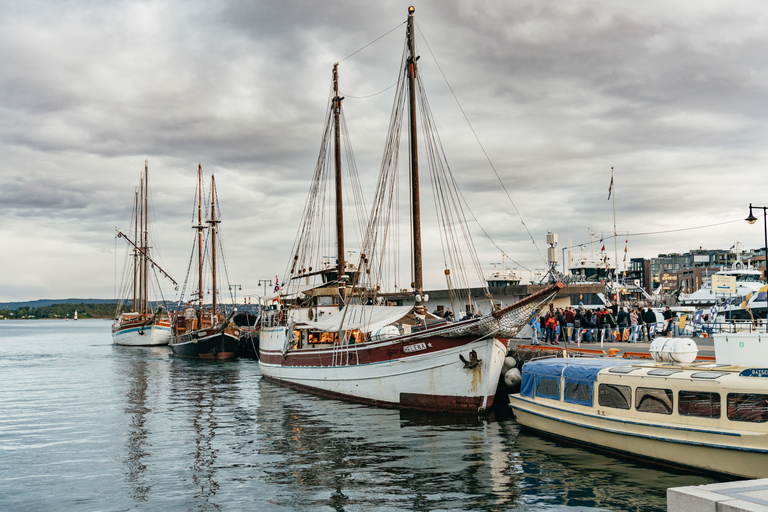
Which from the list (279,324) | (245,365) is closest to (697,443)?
(279,324)

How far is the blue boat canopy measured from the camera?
56.2 ft

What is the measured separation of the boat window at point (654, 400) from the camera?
14797 mm

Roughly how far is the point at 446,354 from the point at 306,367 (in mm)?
10347

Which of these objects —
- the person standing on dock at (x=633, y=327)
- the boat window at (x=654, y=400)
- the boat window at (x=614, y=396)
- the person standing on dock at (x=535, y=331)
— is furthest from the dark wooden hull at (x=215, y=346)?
the boat window at (x=654, y=400)

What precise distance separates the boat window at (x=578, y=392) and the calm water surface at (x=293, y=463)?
1.38 metres

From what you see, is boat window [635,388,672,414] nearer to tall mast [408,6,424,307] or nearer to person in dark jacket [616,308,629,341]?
tall mast [408,6,424,307]

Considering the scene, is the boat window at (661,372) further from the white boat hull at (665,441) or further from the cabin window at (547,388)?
the cabin window at (547,388)

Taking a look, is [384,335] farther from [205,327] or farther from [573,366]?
[205,327]

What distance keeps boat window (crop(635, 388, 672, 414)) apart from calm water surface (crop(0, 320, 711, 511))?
149cm

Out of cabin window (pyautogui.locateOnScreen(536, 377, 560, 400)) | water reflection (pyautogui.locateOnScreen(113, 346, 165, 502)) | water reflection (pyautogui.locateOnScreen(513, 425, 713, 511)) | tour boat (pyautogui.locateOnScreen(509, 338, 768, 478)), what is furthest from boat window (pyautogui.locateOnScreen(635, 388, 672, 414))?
water reflection (pyautogui.locateOnScreen(113, 346, 165, 502))

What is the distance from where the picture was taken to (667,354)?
16.9 meters

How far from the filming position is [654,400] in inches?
596

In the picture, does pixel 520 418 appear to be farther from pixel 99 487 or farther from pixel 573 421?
pixel 99 487

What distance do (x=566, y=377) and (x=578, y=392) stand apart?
662 mm
